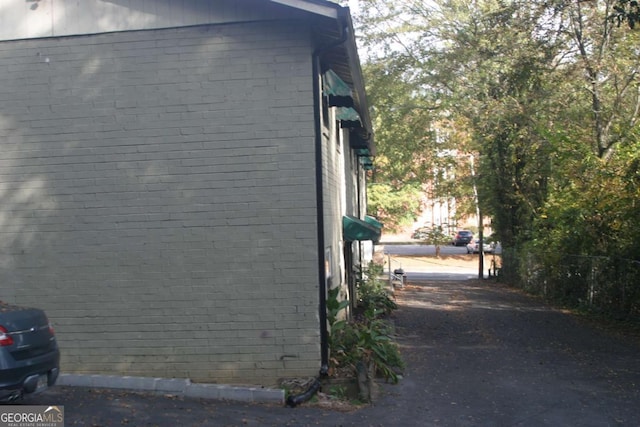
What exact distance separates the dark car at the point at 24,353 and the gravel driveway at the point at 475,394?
635 millimetres

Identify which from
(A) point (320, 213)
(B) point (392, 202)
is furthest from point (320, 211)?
(B) point (392, 202)

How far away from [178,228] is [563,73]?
14.0m

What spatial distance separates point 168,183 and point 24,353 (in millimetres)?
3163

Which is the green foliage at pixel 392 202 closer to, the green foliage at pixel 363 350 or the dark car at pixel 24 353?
the green foliage at pixel 363 350

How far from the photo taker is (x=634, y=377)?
381 inches

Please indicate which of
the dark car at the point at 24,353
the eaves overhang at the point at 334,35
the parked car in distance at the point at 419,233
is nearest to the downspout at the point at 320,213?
the eaves overhang at the point at 334,35

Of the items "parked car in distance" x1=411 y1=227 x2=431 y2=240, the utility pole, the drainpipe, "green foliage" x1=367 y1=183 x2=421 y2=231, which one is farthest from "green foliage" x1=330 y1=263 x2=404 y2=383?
"green foliage" x1=367 y1=183 x2=421 y2=231

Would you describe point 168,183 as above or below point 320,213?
above

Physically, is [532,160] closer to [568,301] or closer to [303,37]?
[568,301]

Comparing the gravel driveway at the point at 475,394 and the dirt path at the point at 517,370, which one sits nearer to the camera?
the gravel driveway at the point at 475,394

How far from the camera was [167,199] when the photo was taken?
8906mm

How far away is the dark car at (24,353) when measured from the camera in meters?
6.13

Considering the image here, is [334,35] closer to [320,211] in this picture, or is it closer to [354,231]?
[320,211]

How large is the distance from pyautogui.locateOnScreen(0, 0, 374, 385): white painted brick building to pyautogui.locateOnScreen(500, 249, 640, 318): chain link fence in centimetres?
917
